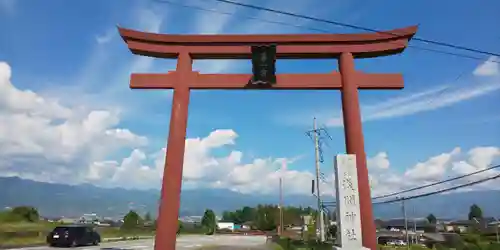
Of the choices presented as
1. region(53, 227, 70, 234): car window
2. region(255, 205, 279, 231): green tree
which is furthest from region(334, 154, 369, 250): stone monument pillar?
region(255, 205, 279, 231): green tree

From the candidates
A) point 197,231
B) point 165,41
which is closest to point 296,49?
point 165,41

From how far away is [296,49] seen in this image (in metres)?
10.5

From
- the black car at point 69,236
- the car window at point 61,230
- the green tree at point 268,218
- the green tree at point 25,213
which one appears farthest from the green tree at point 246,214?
the car window at point 61,230

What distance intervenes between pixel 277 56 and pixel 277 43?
0.38 m

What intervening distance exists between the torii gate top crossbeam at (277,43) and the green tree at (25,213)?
37706mm

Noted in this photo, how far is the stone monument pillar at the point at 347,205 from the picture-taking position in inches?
316

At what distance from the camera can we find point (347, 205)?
825 centimetres

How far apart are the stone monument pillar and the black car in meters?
14.6

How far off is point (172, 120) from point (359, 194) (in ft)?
17.7

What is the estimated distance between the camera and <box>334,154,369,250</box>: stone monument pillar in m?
8.02

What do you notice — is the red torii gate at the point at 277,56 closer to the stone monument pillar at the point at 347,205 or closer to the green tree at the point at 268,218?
the stone monument pillar at the point at 347,205

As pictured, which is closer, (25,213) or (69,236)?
(69,236)

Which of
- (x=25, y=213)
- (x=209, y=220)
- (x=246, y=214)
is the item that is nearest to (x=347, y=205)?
(x=25, y=213)

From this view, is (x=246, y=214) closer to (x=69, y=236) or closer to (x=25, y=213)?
(x=25, y=213)
